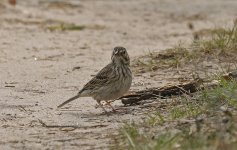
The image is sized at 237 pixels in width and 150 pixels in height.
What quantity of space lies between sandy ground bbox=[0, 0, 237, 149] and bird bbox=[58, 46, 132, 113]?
0.19 meters

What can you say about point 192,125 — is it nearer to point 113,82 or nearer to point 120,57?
point 113,82

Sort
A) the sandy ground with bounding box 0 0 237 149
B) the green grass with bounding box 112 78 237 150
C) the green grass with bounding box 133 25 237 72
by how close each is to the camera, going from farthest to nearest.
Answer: the green grass with bounding box 133 25 237 72, the sandy ground with bounding box 0 0 237 149, the green grass with bounding box 112 78 237 150

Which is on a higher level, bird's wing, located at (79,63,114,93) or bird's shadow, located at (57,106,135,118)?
bird's wing, located at (79,63,114,93)

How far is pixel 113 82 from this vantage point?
30.3 feet

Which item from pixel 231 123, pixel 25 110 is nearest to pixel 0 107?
pixel 25 110

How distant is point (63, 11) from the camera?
19.2 meters

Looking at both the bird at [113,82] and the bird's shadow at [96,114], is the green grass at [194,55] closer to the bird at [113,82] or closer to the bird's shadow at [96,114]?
the bird at [113,82]

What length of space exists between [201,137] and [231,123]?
0.39m

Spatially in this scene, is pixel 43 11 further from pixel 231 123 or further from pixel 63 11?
pixel 231 123

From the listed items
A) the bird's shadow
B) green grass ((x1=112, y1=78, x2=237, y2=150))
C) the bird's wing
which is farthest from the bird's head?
green grass ((x1=112, y1=78, x2=237, y2=150))

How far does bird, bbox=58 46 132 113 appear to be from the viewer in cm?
915

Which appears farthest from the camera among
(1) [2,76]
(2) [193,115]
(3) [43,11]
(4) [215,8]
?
(4) [215,8]

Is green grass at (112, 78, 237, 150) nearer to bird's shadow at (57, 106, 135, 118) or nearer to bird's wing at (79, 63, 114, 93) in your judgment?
bird's shadow at (57, 106, 135, 118)

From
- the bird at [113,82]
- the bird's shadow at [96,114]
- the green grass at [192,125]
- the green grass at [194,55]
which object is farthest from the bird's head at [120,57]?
the green grass at [194,55]
